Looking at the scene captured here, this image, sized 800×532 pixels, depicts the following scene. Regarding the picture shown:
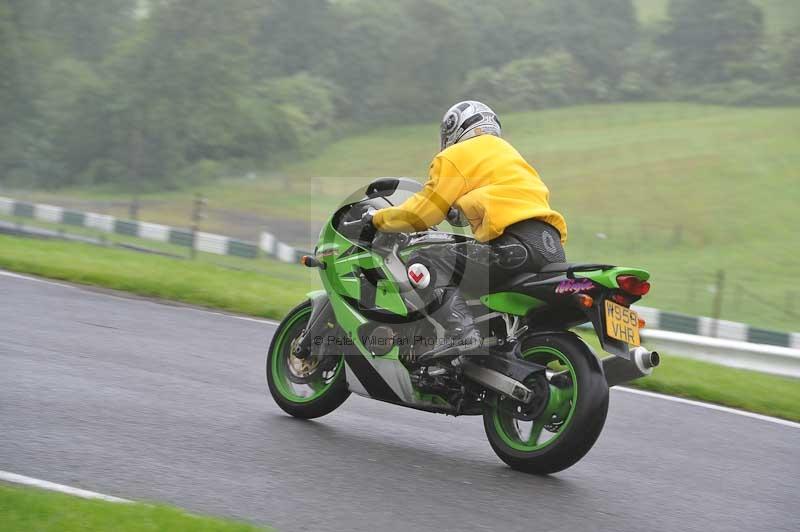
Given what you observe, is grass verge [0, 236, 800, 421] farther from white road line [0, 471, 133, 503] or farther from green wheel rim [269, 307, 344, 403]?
white road line [0, 471, 133, 503]

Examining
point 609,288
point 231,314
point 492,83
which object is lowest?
point 231,314

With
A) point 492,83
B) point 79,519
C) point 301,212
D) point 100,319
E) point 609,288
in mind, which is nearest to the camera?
point 79,519

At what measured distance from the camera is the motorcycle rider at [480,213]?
5836 millimetres

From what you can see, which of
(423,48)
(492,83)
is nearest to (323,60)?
(423,48)

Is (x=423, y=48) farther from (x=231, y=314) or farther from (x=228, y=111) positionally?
(x=231, y=314)

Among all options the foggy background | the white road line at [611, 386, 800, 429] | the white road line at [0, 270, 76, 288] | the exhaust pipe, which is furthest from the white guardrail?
the foggy background

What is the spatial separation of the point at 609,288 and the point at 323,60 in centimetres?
6742

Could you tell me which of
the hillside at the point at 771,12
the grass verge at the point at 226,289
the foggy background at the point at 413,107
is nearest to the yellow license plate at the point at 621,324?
the grass verge at the point at 226,289

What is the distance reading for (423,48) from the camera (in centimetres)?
6612

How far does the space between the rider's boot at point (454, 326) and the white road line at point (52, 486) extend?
2.13 m

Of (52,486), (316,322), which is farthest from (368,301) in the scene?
(52,486)

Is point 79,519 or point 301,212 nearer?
point 79,519

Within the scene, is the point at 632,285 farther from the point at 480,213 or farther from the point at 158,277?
the point at 158,277

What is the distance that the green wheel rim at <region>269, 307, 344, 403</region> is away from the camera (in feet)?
22.1
